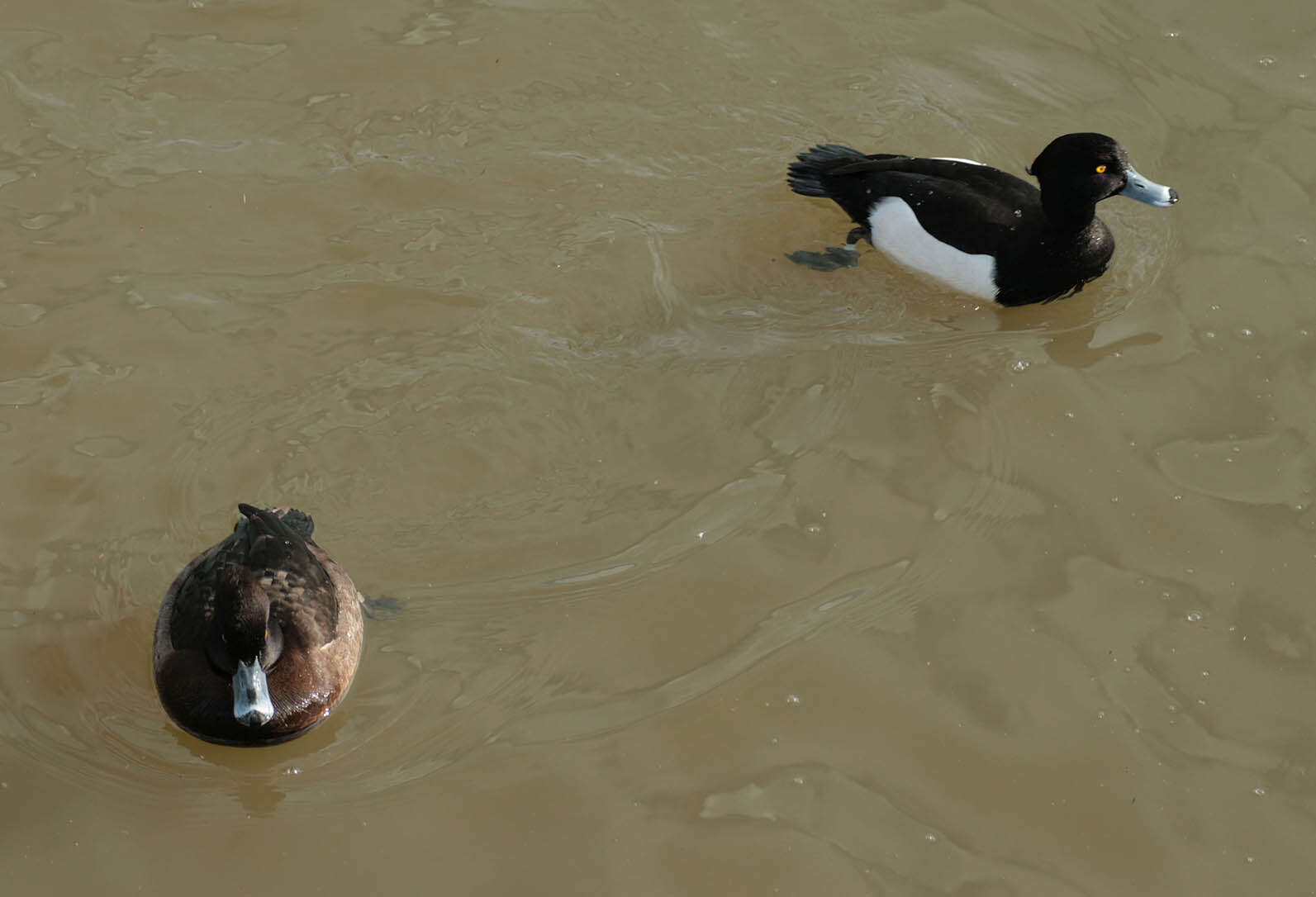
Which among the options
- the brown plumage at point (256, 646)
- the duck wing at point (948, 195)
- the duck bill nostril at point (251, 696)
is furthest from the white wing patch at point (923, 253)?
the duck bill nostril at point (251, 696)

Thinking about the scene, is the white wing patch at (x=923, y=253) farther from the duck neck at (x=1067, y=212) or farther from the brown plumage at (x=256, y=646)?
the brown plumage at (x=256, y=646)

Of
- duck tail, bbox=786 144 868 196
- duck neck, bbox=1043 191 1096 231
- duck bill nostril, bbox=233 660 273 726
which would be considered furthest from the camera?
duck tail, bbox=786 144 868 196

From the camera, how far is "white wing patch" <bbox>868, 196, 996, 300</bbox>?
23.8 feet

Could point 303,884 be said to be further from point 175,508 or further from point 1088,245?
point 1088,245

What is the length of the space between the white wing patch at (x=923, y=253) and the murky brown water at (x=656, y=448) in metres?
0.15

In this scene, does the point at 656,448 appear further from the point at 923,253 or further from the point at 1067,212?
the point at 1067,212

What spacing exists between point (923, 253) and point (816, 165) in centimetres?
82

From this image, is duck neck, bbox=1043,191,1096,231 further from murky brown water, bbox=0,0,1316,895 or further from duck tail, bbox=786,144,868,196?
duck tail, bbox=786,144,868,196

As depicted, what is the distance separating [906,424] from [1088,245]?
1.46 m

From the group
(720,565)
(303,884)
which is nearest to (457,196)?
(720,565)

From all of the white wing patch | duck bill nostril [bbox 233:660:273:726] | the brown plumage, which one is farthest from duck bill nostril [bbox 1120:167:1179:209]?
duck bill nostril [bbox 233:660:273:726]

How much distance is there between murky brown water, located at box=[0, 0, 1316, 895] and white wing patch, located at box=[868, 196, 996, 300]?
0.15m

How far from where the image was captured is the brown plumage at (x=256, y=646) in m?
5.32

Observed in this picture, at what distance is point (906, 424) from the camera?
669 centimetres
